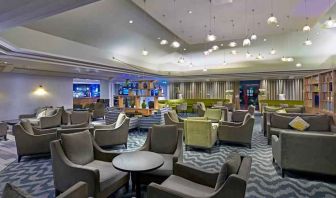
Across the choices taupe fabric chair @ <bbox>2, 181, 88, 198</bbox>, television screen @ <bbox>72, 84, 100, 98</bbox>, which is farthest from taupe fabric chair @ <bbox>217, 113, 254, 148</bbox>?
television screen @ <bbox>72, 84, 100, 98</bbox>

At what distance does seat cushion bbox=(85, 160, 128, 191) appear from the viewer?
100 inches

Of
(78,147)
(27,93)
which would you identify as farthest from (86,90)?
(78,147)

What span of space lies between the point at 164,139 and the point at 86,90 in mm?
17698

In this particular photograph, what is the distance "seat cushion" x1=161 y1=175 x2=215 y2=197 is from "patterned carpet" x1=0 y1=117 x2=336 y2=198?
3.48 ft

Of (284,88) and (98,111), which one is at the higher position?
(284,88)

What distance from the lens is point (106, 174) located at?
2.70m

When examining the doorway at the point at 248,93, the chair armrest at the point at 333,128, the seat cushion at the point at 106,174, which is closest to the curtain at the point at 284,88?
the doorway at the point at 248,93

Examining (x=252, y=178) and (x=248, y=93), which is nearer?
(x=252, y=178)

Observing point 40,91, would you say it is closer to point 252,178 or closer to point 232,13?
point 232,13

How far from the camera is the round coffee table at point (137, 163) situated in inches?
98.2

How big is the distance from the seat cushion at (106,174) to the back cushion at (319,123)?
17.6 ft

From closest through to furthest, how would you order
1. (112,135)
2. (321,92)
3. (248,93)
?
1. (112,135)
2. (321,92)
3. (248,93)

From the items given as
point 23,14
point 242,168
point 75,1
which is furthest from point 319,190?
point 23,14

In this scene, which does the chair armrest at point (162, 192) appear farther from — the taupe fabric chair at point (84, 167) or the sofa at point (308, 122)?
the sofa at point (308, 122)
